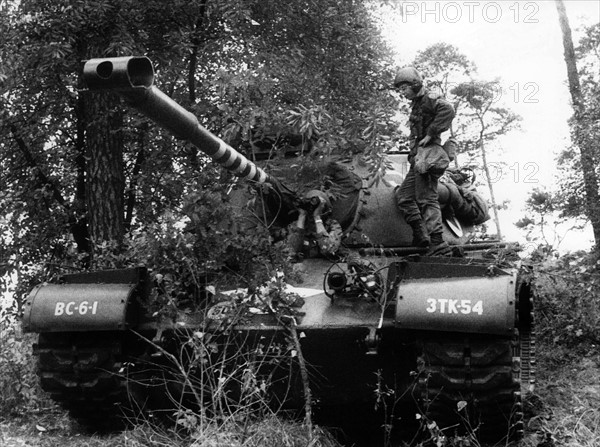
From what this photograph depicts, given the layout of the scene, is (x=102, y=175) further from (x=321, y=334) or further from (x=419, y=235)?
(x=321, y=334)

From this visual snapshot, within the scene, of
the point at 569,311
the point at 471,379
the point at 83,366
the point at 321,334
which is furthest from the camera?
the point at 569,311

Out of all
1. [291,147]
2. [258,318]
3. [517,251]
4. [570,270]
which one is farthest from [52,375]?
[570,270]

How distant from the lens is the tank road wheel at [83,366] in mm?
6594

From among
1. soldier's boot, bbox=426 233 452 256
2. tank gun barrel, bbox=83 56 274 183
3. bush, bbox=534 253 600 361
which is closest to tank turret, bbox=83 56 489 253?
tank gun barrel, bbox=83 56 274 183

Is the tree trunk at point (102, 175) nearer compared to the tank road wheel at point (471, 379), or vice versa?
the tank road wheel at point (471, 379)

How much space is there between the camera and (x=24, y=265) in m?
11.2

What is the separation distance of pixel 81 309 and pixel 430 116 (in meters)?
3.26

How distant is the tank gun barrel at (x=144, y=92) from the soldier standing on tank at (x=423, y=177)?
82.3 inches

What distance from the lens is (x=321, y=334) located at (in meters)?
6.21

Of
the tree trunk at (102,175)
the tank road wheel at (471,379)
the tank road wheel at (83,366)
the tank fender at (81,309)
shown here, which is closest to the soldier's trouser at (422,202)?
the tank road wheel at (471,379)

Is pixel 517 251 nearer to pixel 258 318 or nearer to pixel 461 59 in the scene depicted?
pixel 258 318

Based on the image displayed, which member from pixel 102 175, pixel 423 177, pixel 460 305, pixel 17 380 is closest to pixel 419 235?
pixel 423 177

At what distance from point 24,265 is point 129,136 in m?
2.09

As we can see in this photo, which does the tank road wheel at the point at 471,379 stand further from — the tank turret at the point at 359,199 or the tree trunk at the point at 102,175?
the tree trunk at the point at 102,175
